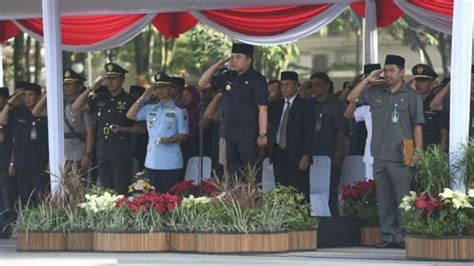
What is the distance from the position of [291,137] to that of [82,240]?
3.05m

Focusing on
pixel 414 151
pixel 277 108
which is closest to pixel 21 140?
pixel 277 108

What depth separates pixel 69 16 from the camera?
18.0 metres

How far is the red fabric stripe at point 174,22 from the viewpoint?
18625mm

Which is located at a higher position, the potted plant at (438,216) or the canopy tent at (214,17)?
the canopy tent at (214,17)

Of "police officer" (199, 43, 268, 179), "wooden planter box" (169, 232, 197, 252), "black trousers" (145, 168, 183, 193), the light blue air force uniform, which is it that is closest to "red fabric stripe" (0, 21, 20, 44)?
the light blue air force uniform

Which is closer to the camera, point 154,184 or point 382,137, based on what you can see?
point 382,137

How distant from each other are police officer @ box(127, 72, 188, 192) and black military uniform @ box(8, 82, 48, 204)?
151 cm

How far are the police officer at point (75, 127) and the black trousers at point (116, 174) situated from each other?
1.03 feet

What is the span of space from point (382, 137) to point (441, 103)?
1.85 m

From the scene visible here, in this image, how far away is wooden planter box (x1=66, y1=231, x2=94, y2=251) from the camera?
12.3 metres

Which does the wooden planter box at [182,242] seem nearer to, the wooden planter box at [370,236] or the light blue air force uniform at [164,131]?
the wooden planter box at [370,236]

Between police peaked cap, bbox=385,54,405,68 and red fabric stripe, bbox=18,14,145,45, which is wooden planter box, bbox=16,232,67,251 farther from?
red fabric stripe, bbox=18,14,145,45

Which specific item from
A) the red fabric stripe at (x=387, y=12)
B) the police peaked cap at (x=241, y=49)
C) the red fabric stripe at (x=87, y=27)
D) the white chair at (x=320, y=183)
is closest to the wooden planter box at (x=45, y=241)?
the police peaked cap at (x=241, y=49)

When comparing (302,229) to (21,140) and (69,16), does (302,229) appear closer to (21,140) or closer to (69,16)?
(21,140)
